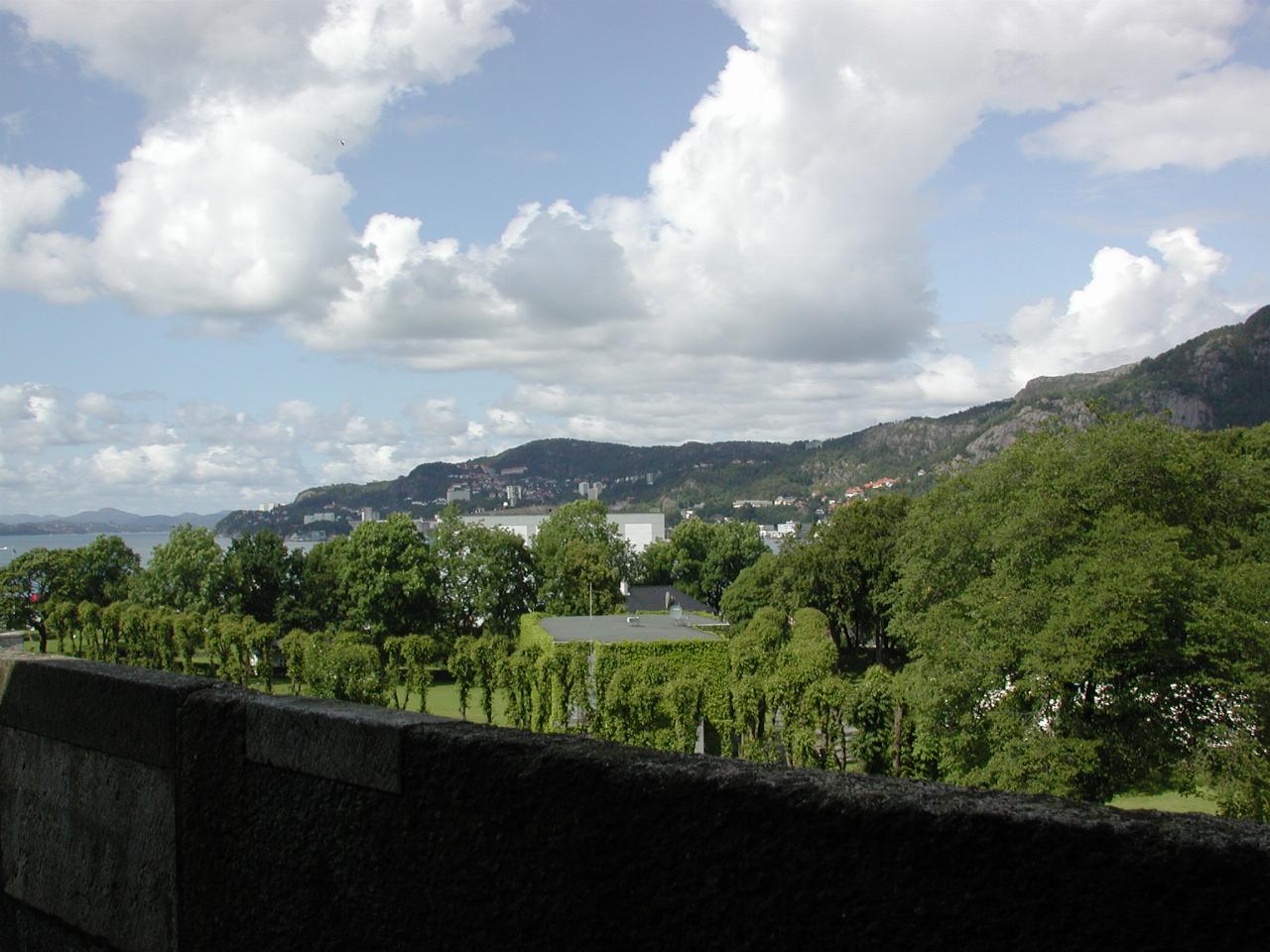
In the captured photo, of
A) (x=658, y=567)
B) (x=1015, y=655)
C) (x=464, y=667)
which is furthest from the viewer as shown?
(x=658, y=567)

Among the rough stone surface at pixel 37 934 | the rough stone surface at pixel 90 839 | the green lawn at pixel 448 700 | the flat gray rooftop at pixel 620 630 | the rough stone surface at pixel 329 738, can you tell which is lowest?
the green lawn at pixel 448 700

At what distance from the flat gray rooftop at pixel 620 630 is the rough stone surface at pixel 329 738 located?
36277 mm

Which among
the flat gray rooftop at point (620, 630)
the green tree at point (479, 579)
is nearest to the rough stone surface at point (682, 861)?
the flat gray rooftop at point (620, 630)

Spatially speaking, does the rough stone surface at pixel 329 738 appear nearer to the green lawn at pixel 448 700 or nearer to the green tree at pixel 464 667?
the green tree at pixel 464 667

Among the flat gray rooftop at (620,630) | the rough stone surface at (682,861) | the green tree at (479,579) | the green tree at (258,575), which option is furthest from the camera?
the green tree at (479,579)

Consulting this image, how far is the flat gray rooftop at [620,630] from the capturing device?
41.0m

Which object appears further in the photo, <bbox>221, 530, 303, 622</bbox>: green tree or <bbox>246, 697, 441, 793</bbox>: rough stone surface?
<bbox>221, 530, 303, 622</bbox>: green tree

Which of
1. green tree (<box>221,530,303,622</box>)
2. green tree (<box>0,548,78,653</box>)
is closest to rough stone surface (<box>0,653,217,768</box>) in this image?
green tree (<box>221,530,303,622</box>)

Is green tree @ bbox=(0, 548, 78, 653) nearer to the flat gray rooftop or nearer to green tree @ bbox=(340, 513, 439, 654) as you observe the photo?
green tree @ bbox=(340, 513, 439, 654)

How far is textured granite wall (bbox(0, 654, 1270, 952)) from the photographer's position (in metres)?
1.74

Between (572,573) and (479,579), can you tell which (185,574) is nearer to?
(479,579)

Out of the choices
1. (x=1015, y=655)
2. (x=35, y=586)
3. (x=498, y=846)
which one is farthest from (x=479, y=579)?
(x=498, y=846)

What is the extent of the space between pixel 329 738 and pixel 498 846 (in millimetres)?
683

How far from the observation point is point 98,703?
3.48 meters
